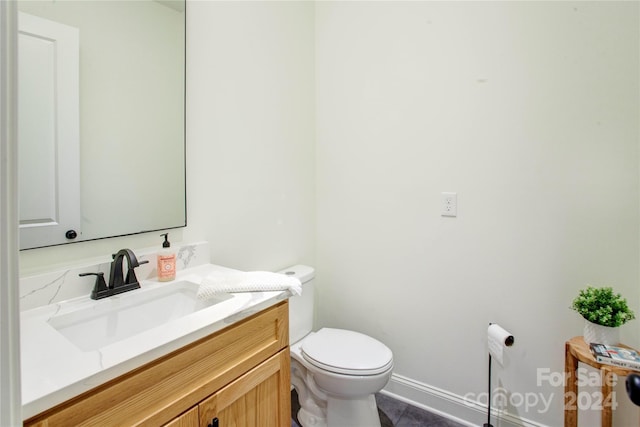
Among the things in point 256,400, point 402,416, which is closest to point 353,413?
point 402,416

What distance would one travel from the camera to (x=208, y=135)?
4.83 ft

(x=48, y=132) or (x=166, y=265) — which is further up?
(x=48, y=132)

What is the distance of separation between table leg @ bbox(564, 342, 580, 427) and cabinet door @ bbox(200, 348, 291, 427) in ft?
3.58

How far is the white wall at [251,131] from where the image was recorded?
4.74ft

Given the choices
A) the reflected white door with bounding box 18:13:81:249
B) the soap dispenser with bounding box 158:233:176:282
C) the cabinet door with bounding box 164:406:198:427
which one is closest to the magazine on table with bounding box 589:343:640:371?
the cabinet door with bounding box 164:406:198:427

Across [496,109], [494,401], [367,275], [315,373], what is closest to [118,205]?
[315,373]

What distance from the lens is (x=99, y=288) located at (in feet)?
3.46

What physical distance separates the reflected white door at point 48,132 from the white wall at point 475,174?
130cm

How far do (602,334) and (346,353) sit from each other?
988mm

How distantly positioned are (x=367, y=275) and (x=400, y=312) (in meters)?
0.27

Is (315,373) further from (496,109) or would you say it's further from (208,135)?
(496,109)

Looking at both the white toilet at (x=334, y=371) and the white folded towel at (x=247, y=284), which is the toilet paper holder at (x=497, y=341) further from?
the white folded towel at (x=247, y=284)

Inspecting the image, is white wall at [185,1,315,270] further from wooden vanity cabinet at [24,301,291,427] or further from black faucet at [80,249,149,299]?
wooden vanity cabinet at [24,301,291,427]

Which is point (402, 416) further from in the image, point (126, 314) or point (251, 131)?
point (251, 131)
